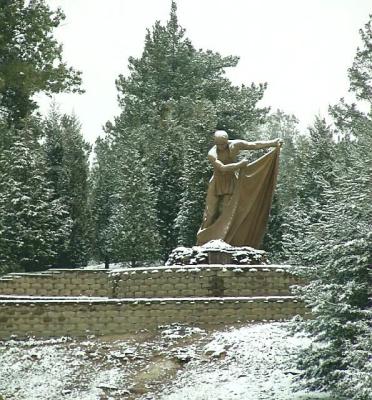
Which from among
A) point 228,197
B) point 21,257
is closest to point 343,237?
point 228,197

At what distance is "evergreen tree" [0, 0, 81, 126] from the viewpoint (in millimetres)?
9211

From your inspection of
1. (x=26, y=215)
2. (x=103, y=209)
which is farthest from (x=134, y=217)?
(x=103, y=209)

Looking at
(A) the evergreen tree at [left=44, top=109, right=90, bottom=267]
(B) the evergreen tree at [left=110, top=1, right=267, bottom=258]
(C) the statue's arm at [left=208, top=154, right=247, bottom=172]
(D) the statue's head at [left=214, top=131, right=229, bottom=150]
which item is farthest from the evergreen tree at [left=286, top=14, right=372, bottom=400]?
(A) the evergreen tree at [left=44, top=109, right=90, bottom=267]

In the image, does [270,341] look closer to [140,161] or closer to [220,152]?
[220,152]

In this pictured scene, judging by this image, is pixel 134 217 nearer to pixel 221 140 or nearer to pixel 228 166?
pixel 221 140

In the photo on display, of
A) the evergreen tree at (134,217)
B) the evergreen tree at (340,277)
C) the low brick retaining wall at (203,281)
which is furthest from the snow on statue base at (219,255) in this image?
the evergreen tree at (134,217)

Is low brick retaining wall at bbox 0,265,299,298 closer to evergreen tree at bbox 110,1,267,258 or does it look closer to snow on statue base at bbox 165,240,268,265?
snow on statue base at bbox 165,240,268,265

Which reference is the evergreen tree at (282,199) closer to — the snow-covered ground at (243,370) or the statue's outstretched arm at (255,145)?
the statue's outstretched arm at (255,145)

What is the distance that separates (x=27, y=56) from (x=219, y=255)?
30.5 feet

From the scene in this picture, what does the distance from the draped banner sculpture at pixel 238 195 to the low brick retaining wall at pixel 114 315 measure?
408 centimetres

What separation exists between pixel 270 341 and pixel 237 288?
330 cm

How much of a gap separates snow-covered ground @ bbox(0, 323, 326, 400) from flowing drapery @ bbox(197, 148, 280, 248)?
472 cm

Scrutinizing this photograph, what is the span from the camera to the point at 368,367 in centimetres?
884

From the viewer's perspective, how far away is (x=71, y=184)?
105 feet
